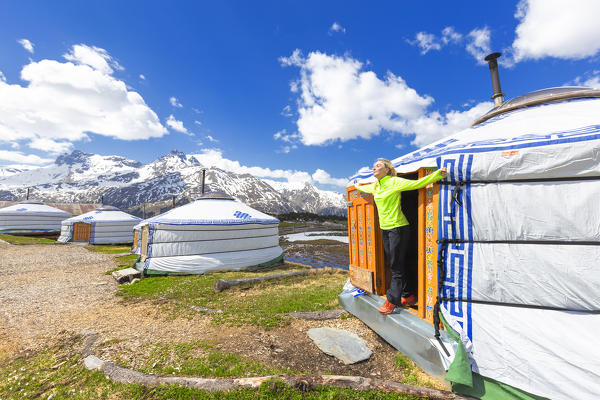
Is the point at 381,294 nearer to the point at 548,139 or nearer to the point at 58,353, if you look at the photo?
the point at 548,139

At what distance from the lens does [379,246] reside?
3645mm

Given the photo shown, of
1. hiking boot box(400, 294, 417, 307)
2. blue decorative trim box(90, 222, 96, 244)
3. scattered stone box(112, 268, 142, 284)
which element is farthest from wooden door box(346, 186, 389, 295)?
blue decorative trim box(90, 222, 96, 244)

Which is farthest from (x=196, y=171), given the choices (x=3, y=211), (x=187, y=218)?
(x=187, y=218)

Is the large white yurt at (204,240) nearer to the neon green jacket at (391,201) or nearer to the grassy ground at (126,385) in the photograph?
the grassy ground at (126,385)

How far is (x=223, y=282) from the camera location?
20.1 ft

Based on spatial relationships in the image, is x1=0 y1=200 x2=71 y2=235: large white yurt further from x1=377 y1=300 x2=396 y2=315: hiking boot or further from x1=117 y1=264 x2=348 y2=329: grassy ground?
x1=377 y1=300 x2=396 y2=315: hiking boot

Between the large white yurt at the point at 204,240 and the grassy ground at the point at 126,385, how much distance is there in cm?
512

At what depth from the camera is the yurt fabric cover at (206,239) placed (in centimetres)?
831

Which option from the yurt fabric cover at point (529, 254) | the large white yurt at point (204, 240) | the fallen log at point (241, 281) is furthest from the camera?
the large white yurt at point (204, 240)

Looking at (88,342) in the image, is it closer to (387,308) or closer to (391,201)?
(387,308)

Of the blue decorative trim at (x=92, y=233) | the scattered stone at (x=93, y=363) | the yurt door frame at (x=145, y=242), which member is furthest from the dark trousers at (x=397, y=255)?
the blue decorative trim at (x=92, y=233)

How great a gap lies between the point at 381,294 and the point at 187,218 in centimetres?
743

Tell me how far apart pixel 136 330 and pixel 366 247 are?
12.5 ft

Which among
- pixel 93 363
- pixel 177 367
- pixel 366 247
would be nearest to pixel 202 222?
pixel 93 363
